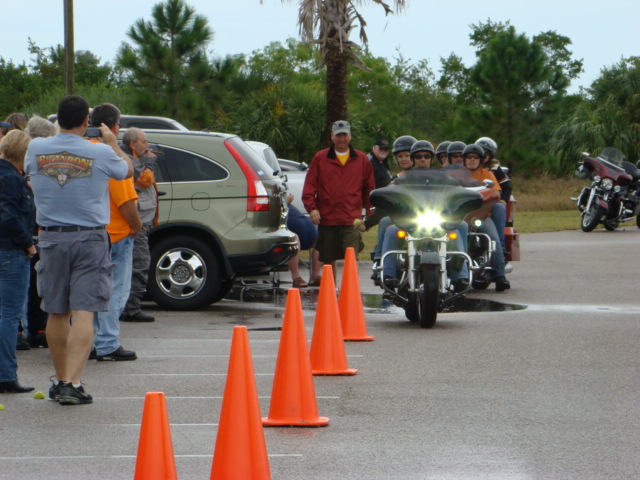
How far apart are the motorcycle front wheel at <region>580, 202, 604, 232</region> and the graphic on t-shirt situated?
2076cm

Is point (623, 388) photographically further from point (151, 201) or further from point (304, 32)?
point (304, 32)

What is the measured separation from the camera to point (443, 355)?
9.86 metres

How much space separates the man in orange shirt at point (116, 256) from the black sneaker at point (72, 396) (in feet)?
5.17

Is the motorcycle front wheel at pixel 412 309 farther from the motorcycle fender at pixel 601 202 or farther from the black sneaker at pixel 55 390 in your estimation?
the motorcycle fender at pixel 601 202

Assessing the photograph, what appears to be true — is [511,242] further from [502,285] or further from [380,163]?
[380,163]

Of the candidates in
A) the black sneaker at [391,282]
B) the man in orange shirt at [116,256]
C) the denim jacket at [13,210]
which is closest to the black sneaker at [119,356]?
the man in orange shirt at [116,256]

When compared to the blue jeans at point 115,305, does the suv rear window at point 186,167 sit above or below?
above

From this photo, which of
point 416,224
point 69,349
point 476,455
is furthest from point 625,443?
point 416,224

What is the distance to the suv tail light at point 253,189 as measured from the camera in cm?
1305

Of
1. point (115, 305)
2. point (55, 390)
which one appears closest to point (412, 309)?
point (115, 305)

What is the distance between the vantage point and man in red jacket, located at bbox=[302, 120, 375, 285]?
13.4 meters

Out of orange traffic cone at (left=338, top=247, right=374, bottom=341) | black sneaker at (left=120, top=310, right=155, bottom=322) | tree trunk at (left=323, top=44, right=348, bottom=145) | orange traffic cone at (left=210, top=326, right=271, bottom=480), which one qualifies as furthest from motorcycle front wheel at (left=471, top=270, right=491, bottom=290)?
tree trunk at (left=323, top=44, right=348, bottom=145)

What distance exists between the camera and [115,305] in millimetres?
9602

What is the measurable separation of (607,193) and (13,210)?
20.8 metres
